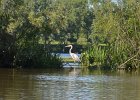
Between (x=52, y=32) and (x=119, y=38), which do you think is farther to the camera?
(x=52, y=32)

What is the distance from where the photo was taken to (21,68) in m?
33.8

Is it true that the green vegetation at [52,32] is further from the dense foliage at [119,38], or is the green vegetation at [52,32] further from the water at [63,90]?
the water at [63,90]

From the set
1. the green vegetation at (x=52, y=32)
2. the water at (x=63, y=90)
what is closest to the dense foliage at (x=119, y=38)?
the green vegetation at (x=52, y=32)

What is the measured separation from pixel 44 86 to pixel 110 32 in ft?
56.3

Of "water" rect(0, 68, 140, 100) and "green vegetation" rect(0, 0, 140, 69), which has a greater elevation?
"green vegetation" rect(0, 0, 140, 69)

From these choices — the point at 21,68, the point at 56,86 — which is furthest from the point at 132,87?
the point at 21,68

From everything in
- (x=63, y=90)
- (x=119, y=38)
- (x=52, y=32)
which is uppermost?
(x=52, y=32)

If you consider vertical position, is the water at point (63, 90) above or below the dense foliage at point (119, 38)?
below

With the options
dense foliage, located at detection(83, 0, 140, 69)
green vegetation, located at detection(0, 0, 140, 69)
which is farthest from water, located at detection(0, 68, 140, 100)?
dense foliage, located at detection(83, 0, 140, 69)

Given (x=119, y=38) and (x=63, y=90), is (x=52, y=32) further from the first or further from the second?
(x=63, y=90)

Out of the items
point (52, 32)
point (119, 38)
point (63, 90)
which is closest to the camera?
point (63, 90)

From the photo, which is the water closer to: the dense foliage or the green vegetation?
the green vegetation

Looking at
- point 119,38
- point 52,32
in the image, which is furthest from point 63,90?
point 52,32

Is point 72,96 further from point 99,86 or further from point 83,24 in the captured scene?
point 83,24
